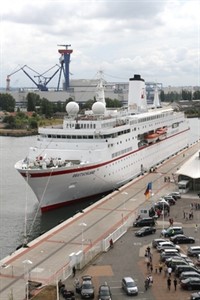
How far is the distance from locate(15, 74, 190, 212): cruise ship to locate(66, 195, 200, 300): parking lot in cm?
980

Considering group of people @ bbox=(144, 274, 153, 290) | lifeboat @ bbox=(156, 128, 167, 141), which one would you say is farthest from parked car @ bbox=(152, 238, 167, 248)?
lifeboat @ bbox=(156, 128, 167, 141)

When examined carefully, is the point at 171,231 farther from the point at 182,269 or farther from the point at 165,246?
the point at 182,269

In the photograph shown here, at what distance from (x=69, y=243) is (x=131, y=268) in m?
5.95

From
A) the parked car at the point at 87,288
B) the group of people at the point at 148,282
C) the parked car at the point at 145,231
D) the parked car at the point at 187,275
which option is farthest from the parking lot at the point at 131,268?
the parked car at the point at 187,275

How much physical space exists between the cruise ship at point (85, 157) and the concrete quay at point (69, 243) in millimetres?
2550

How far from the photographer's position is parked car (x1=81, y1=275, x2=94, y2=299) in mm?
22312

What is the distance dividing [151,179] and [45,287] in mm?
28633

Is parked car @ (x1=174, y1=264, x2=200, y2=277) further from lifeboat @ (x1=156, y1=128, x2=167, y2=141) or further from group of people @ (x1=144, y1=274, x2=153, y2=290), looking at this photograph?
lifeboat @ (x1=156, y1=128, x2=167, y2=141)

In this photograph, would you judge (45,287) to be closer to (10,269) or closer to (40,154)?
(10,269)

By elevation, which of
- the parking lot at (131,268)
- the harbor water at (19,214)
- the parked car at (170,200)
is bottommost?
the harbor water at (19,214)

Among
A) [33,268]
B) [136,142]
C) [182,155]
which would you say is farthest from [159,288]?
[182,155]

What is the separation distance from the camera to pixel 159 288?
23516 mm

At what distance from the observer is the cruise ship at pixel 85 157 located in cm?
4084

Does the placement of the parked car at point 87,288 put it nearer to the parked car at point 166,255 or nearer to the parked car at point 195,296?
the parked car at point 195,296
